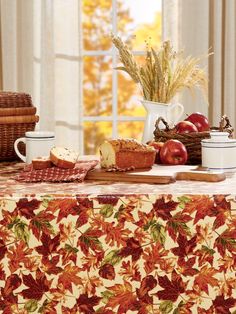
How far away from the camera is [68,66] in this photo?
177 inches

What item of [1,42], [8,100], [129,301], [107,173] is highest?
[1,42]

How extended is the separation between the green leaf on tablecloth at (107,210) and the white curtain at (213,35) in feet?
8.76

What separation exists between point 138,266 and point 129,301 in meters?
0.09

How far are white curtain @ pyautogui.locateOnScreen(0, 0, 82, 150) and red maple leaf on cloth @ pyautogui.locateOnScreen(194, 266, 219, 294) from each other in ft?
9.18

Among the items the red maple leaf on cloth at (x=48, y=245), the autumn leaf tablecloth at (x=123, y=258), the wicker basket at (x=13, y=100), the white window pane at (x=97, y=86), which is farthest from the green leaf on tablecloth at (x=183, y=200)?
the white window pane at (x=97, y=86)

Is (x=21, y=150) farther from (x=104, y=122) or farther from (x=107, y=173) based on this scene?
(x=104, y=122)

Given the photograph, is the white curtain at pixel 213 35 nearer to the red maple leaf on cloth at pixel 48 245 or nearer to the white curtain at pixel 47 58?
the white curtain at pixel 47 58

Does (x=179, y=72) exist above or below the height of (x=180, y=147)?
above

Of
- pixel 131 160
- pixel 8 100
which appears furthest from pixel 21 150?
pixel 131 160

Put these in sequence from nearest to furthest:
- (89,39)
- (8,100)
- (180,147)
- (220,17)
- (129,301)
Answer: (129,301) < (180,147) < (8,100) < (220,17) < (89,39)

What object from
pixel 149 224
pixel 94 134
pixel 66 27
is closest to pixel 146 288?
pixel 149 224

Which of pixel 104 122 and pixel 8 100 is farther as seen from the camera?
pixel 104 122

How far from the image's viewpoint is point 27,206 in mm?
1803

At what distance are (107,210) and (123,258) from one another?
0.41ft
